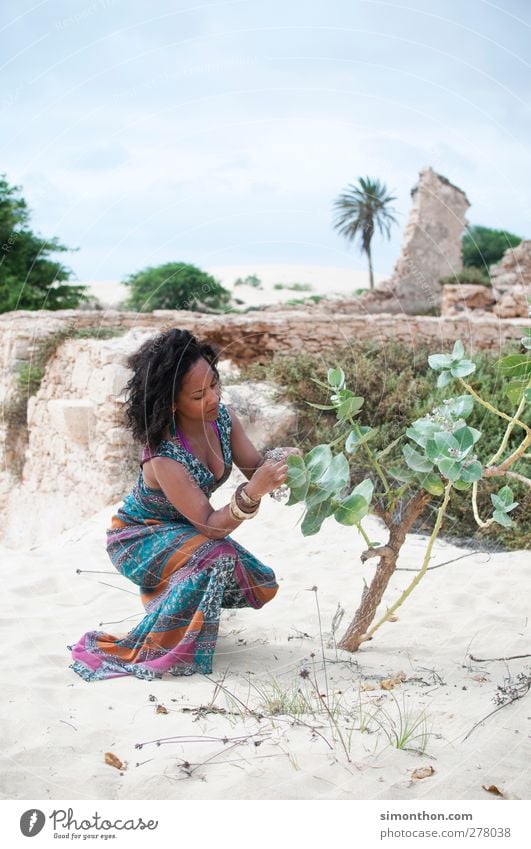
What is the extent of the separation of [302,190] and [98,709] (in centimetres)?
248

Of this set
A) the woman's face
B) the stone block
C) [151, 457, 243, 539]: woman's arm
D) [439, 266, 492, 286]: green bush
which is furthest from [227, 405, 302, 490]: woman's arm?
[439, 266, 492, 286]: green bush

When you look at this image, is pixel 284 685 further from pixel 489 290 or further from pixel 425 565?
pixel 489 290

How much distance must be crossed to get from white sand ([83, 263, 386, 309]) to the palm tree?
35.9 ft

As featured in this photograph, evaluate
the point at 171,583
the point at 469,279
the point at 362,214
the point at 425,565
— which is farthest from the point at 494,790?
the point at 469,279

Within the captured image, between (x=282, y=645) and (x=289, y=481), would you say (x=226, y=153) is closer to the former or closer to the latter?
(x=289, y=481)

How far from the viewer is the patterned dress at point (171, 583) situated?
267 centimetres

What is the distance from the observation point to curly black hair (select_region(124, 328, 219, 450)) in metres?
2.73

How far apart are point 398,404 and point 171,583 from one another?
2.96m

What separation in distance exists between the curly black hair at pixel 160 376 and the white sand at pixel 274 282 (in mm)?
12118

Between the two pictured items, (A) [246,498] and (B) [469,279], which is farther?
(B) [469,279]

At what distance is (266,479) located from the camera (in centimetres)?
246

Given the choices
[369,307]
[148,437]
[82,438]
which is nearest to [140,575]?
[148,437]

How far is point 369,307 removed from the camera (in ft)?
45.0

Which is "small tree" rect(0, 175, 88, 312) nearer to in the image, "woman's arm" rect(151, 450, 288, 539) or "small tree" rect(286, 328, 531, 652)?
"woman's arm" rect(151, 450, 288, 539)
